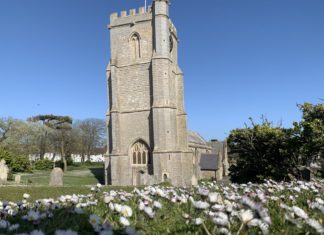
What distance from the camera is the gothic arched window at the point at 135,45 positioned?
104ft

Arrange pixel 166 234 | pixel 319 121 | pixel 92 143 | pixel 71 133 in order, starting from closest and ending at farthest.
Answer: pixel 166 234
pixel 319 121
pixel 71 133
pixel 92 143

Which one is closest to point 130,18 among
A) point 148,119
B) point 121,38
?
point 121,38

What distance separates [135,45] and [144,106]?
6.13m

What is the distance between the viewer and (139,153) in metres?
30.6

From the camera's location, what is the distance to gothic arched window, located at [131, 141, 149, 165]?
30.4 m

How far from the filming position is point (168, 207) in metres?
3.77

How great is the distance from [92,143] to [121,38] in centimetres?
3866

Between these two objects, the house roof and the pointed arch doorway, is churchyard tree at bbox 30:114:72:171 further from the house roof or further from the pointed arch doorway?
the pointed arch doorway

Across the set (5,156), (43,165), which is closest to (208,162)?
(43,165)

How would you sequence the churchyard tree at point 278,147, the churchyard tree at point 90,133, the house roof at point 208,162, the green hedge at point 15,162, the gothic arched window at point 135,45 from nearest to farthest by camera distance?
the churchyard tree at point 278,147 → the gothic arched window at point 135,45 → the green hedge at point 15,162 → the house roof at point 208,162 → the churchyard tree at point 90,133

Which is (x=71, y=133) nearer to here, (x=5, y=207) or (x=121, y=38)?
(x=121, y=38)

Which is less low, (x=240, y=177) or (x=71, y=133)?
(x=71, y=133)

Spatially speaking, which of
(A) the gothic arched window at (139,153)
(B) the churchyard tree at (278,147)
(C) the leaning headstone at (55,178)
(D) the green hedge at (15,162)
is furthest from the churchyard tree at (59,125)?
(B) the churchyard tree at (278,147)

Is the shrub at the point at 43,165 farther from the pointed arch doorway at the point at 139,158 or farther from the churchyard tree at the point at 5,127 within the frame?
the pointed arch doorway at the point at 139,158
